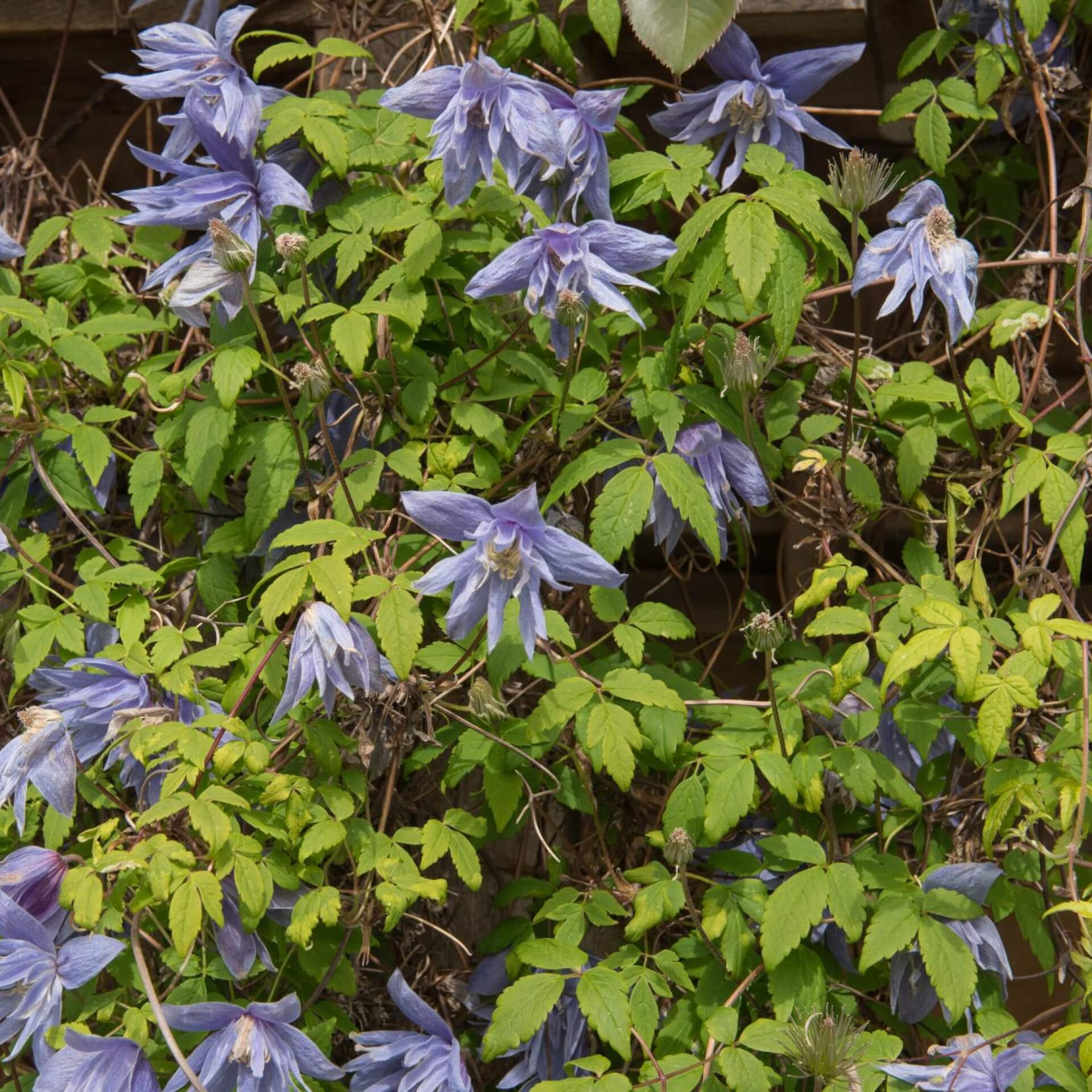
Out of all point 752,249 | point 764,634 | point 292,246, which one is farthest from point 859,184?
point 292,246

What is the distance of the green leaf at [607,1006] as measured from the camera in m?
1.18

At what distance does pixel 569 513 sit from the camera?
4.91 ft

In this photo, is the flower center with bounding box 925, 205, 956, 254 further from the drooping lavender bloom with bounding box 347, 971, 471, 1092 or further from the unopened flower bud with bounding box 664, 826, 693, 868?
the drooping lavender bloom with bounding box 347, 971, 471, 1092

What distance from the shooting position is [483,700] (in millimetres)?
1248

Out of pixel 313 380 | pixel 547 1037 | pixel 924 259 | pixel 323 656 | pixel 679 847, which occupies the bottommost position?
pixel 547 1037

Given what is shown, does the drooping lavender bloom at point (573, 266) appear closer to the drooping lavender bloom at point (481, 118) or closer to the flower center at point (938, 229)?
the drooping lavender bloom at point (481, 118)

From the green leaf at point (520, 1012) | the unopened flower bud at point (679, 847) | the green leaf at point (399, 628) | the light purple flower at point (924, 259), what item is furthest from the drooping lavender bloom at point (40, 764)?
the light purple flower at point (924, 259)

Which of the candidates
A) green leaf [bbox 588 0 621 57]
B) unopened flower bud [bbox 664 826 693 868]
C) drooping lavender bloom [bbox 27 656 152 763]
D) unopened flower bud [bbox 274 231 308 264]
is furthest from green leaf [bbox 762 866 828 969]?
green leaf [bbox 588 0 621 57]

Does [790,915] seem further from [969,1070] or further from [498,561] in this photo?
[498,561]

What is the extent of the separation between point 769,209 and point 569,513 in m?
0.44

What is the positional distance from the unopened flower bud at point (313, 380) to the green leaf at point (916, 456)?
0.63 metres

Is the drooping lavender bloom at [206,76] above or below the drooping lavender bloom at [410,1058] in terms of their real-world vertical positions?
above

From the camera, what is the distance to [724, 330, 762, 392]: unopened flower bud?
1.21 metres

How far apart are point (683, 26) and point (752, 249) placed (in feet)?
0.70
